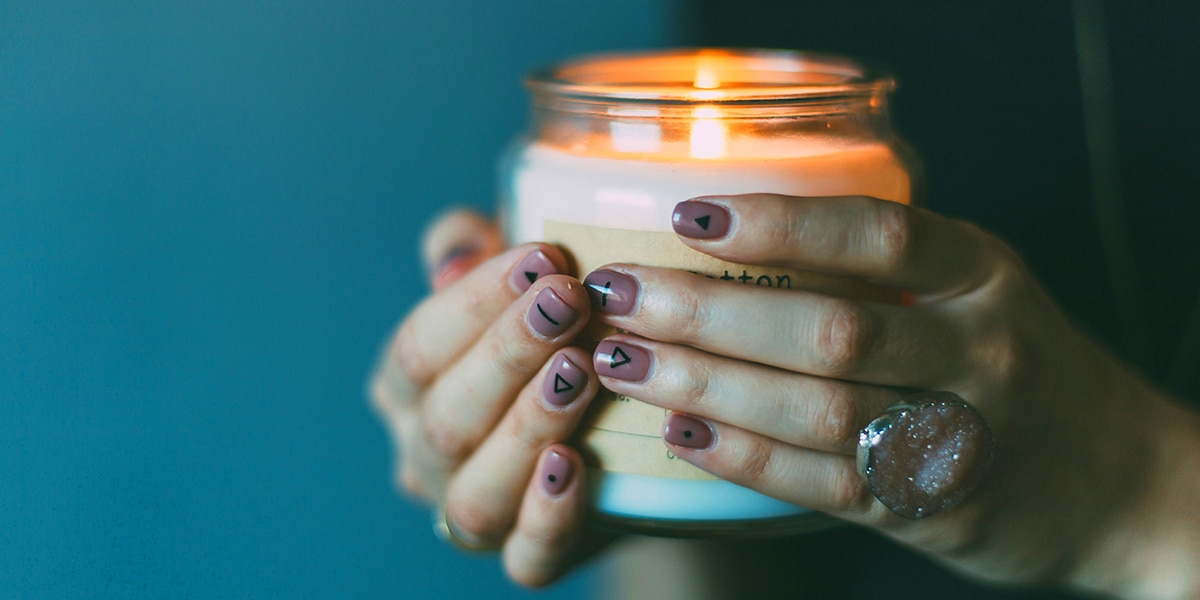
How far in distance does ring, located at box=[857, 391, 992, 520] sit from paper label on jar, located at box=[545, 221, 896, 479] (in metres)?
0.06

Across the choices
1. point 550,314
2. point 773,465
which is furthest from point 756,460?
point 550,314

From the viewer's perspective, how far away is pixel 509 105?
911 millimetres

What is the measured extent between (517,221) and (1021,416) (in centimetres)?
27

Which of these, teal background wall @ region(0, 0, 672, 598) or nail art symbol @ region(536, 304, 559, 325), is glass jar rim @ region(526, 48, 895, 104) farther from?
teal background wall @ region(0, 0, 672, 598)

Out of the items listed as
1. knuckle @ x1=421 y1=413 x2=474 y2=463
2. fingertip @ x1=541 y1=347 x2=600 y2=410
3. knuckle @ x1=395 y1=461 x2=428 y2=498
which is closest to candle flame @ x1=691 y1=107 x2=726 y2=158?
fingertip @ x1=541 y1=347 x2=600 y2=410

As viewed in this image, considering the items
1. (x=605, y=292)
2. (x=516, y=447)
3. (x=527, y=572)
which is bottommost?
(x=527, y=572)

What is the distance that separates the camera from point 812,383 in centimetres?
37

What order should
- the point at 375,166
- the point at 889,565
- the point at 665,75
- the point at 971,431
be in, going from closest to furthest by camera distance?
the point at 971,431 < the point at 665,75 < the point at 889,565 < the point at 375,166

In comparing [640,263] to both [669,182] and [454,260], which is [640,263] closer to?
[669,182]

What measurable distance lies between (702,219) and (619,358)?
0.07m

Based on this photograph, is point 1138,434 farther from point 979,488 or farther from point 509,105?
point 509,105

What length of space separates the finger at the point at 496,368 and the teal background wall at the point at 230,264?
0.37 feet

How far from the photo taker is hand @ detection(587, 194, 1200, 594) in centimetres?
35

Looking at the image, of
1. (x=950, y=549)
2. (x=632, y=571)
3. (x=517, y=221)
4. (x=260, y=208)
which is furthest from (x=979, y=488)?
(x=260, y=208)
